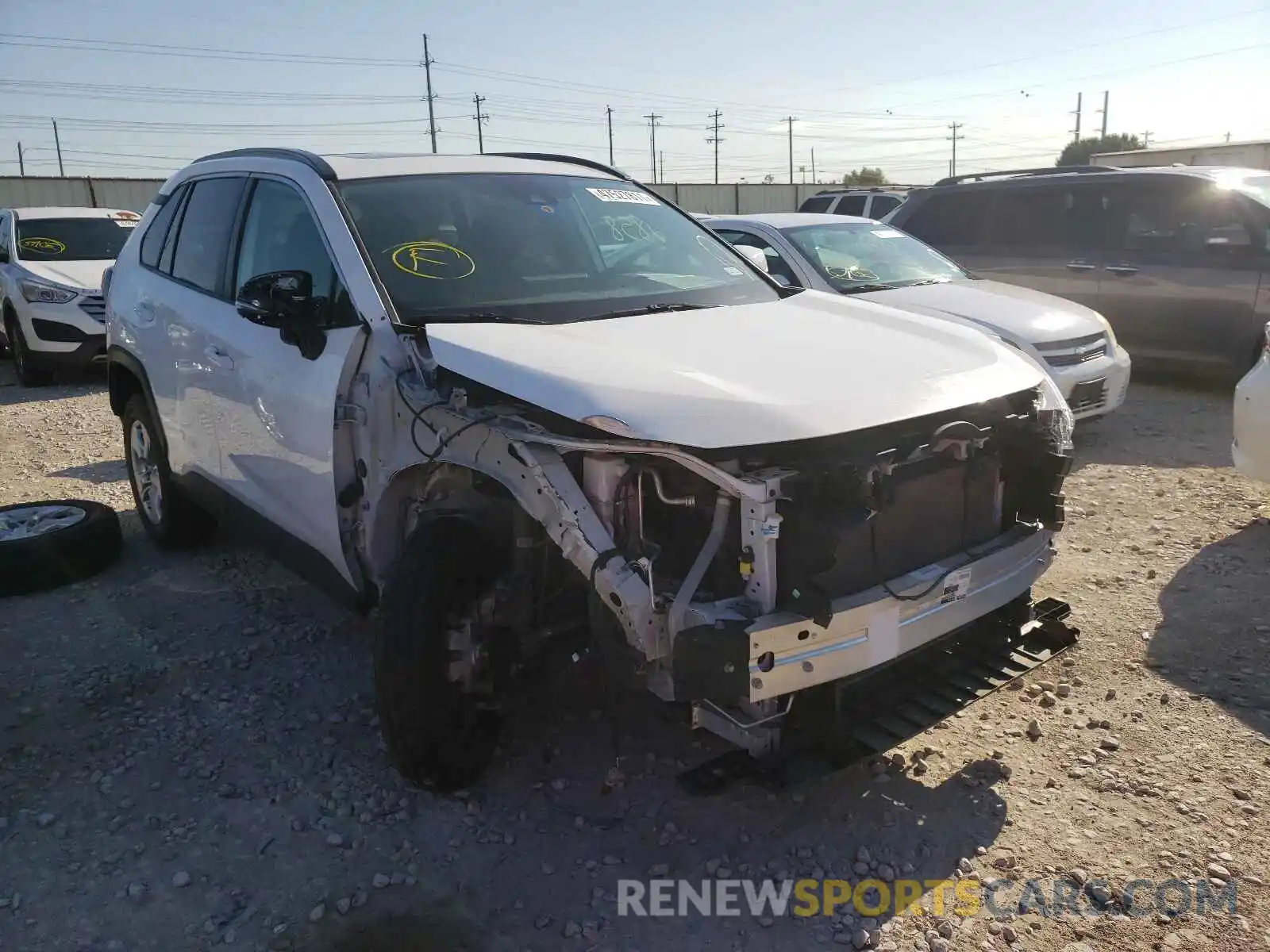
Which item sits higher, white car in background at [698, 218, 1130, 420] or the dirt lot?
white car in background at [698, 218, 1130, 420]

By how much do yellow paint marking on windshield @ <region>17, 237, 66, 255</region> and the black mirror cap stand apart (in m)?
10.1

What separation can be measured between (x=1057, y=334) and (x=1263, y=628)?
3157 millimetres

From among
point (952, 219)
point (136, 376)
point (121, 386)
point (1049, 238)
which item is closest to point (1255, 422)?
point (1049, 238)

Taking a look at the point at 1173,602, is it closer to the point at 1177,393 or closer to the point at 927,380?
the point at 927,380

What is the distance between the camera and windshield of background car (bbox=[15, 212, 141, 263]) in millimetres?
11742

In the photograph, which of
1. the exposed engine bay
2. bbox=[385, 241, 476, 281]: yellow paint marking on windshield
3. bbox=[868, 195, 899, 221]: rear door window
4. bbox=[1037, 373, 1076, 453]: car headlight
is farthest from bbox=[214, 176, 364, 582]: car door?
bbox=[868, 195, 899, 221]: rear door window

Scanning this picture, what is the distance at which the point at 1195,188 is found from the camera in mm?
8711

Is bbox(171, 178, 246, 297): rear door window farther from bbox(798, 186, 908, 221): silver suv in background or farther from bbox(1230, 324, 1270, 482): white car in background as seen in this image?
bbox(798, 186, 908, 221): silver suv in background

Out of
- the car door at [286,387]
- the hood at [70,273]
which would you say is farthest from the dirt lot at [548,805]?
the hood at [70,273]

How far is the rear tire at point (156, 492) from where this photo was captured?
17.2 feet

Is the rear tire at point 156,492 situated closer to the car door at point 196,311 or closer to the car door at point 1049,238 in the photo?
the car door at point 196,311

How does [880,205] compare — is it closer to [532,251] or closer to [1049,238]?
[1049,238]

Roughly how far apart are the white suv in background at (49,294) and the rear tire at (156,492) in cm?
559

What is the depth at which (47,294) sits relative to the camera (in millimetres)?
10805
